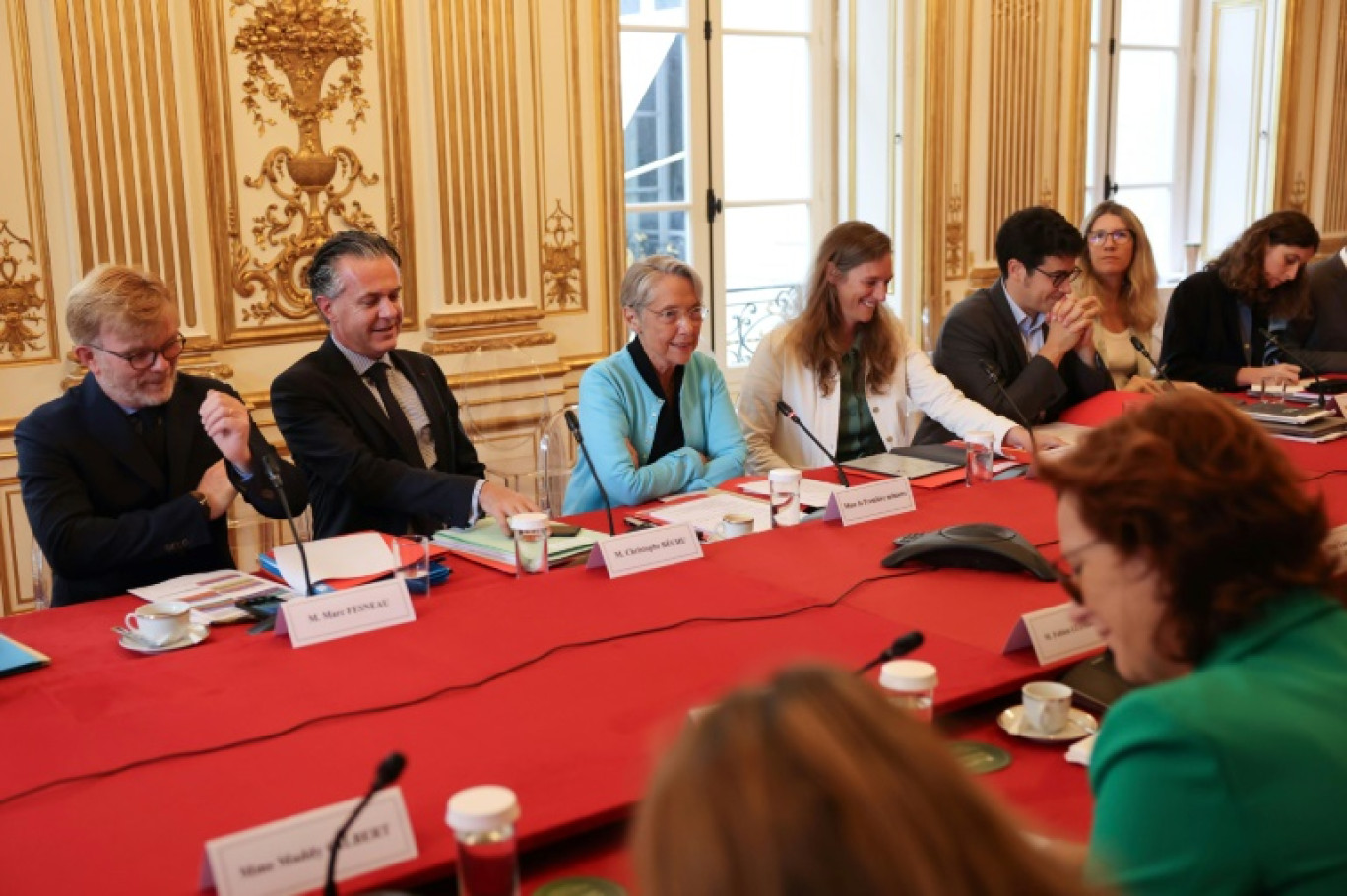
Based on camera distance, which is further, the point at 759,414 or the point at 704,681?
the point at 759,414

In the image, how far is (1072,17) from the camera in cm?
624

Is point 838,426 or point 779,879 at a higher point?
point 779,879

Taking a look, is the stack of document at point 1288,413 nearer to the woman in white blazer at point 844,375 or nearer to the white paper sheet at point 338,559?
the woman in white blazer at point 844,375

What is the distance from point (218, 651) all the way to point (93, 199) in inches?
93.1

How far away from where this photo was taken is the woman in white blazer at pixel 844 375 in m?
3.66

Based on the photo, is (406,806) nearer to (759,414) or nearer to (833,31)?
(759,414)

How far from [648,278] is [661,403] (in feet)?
1.03

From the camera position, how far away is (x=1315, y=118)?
7695 millimetres

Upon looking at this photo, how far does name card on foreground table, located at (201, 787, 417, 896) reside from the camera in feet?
3.97

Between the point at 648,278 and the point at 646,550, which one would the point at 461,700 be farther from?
the point at 648,278

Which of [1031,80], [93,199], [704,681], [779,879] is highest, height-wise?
[1031,80]

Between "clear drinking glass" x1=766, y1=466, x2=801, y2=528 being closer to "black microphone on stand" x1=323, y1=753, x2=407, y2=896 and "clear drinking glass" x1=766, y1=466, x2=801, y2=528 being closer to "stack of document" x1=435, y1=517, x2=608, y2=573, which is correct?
"stack of document" x1=435, y1=517, x2=608, y2=573

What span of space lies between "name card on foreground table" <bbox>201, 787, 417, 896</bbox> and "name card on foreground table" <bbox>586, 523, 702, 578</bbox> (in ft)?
3.40

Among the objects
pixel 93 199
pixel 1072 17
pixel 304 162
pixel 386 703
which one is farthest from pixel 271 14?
pixel 1072 17
